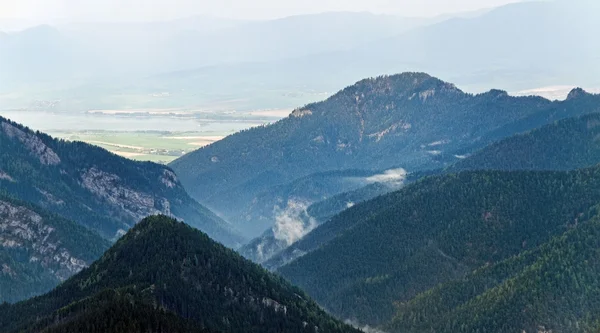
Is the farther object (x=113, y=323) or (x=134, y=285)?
(x=134, y=285)

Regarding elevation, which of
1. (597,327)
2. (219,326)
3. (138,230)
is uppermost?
(138,230)

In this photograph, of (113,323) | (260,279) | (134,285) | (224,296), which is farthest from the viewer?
(260,279)

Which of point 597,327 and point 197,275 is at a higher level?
point 197,275

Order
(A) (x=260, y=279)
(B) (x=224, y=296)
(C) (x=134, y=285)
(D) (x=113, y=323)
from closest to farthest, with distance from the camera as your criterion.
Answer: (D) (x=113, y=323), (C) (x=134, y=285), (B) (x=224, y=296), (A) (x=260, y=279)

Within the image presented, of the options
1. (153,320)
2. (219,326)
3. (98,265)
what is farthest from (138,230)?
(153,320)

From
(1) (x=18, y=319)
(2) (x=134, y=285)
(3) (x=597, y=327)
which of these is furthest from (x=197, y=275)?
(3) (x=597, y=327)

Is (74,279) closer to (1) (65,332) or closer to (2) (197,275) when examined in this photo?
(2) (197,275)

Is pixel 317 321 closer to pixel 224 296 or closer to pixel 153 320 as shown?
pixel 224 296
